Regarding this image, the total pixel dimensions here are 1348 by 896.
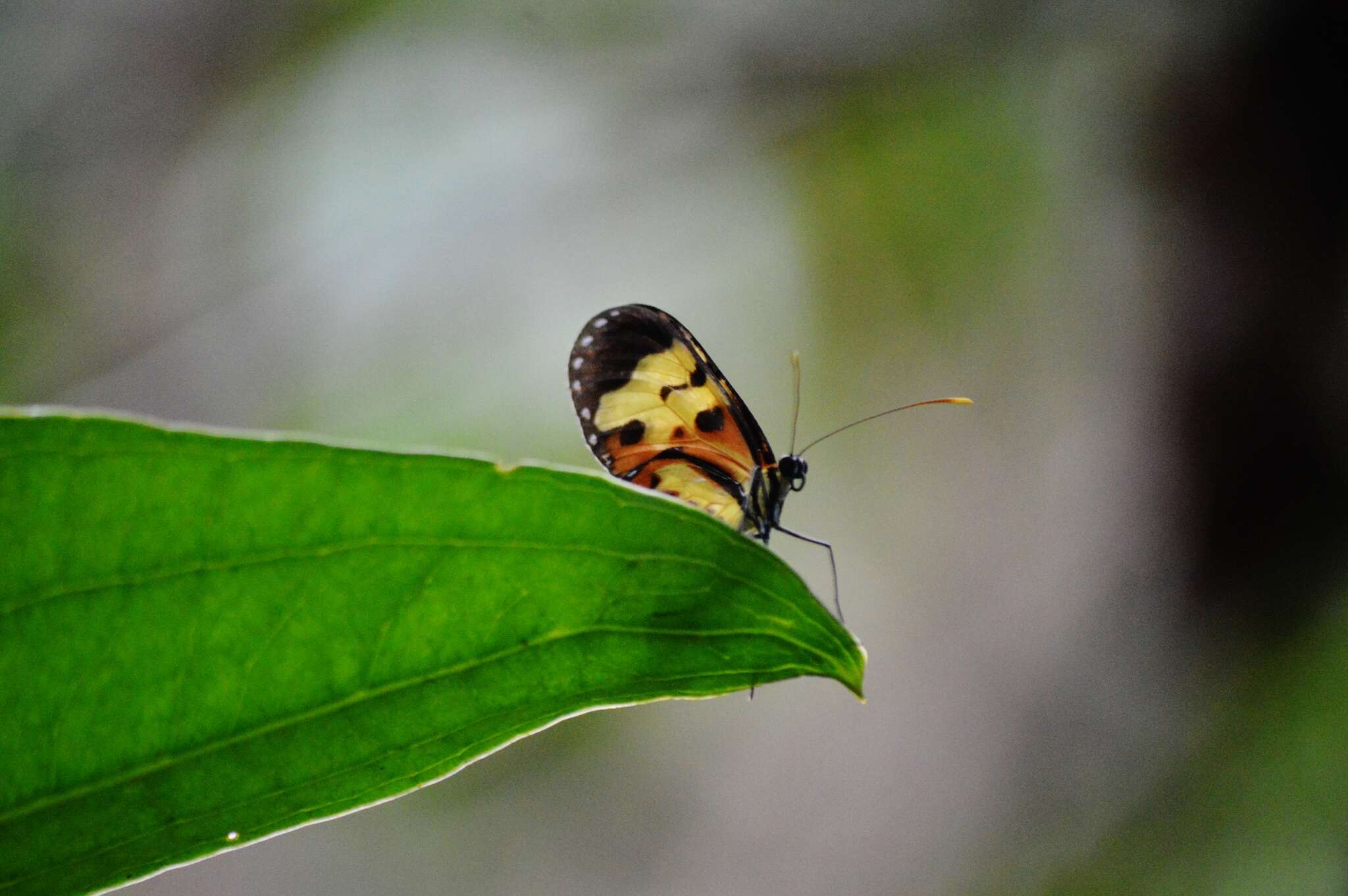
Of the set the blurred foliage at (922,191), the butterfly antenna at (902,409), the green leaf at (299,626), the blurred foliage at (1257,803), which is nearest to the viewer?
the green leaf at (299,626)

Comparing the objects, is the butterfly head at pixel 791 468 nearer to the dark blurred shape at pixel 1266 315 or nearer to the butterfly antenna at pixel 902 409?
the butterfly antenna at pixel 902 409

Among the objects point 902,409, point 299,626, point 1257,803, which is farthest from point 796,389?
point 1257,803

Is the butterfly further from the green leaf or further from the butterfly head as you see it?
the green leaf

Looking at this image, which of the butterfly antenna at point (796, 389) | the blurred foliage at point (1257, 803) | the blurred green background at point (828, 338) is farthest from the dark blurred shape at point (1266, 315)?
the butterfly antenna at point (796, 389)

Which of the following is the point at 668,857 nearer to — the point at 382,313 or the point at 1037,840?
the point at 1037,840

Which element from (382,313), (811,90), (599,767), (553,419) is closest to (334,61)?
(382,313)
